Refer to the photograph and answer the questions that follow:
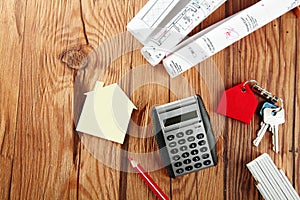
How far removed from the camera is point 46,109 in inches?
35.5

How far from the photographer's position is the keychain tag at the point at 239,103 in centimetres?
89

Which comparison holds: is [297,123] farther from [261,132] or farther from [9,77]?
[9,77]

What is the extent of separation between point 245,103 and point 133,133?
8.1 inches

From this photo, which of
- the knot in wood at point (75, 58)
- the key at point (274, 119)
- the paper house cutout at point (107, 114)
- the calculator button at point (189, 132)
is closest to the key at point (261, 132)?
the key at point (274, 119)

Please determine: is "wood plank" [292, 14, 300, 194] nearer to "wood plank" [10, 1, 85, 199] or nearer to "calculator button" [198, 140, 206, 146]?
"calculator button" [198, 140, 206, 146]

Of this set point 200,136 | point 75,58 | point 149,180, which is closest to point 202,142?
point 200,136

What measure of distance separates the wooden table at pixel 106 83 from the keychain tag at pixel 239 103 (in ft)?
0.05

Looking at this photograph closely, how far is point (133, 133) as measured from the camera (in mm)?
894

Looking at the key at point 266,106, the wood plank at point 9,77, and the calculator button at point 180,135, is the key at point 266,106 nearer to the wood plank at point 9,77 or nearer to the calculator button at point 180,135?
the calculator button at point 180,135

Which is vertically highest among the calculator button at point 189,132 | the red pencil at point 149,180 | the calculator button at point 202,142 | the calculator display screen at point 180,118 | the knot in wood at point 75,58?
the knot in wood at point 75,58

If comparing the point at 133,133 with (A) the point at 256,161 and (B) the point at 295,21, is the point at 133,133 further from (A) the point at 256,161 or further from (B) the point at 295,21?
(B) the point at 295,21

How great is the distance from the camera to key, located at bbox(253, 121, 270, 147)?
891 mm

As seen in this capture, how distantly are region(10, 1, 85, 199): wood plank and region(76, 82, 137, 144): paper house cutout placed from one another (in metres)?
0.03

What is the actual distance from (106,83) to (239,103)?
0.24m
